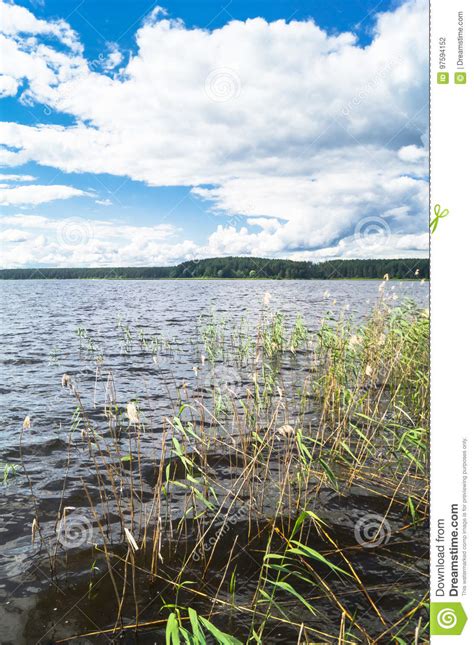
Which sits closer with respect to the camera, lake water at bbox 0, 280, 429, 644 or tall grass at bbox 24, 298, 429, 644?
tall grass at bbox 24, 298, 429, 644

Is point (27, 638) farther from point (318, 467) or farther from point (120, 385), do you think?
point (120, 385)

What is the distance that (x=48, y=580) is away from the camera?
3.45m
